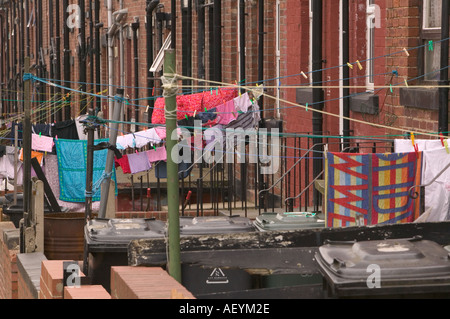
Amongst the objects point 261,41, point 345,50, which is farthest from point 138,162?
point 345,50

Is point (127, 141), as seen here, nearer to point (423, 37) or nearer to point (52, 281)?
point (423, 37)

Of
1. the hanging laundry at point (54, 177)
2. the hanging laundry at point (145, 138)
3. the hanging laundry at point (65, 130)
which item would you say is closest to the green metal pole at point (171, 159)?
the hanging laundry at point (145, 138)

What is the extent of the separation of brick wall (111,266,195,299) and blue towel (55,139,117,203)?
28.9 feet

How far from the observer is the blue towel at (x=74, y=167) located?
15203 mm

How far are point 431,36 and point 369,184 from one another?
7.81 feet

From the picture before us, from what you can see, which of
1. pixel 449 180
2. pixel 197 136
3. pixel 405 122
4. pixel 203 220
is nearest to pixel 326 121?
pixel 197 136

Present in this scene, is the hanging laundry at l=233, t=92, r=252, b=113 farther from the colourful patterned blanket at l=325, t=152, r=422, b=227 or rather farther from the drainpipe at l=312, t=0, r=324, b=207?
the colourful patterned blanket at l=325, t=152, r=422, b=227

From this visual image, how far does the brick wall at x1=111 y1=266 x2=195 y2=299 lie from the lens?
5492mm

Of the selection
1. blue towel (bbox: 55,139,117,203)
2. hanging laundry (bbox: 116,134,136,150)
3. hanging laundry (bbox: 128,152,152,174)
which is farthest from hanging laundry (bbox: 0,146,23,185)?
hanging laundry (bbox: 128,152,152,174)

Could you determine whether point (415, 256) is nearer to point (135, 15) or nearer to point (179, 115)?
point (179, 115)

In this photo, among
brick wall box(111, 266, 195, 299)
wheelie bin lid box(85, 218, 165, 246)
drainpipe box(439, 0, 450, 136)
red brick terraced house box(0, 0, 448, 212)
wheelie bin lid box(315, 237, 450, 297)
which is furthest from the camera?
red brick terraced house box(0, 0, 448, 212)

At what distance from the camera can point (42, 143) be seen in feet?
51.1

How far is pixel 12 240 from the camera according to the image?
427 inches

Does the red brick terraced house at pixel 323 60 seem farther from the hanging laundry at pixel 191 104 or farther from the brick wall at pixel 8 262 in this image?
the brick wall at pixel 8 262
